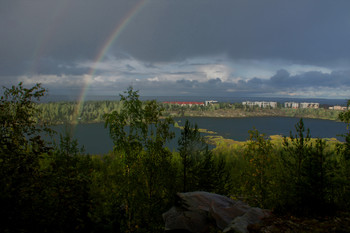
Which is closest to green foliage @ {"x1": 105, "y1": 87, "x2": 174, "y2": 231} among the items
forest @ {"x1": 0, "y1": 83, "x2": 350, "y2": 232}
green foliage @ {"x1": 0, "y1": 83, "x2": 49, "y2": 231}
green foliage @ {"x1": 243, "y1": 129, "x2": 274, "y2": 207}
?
forest @ {"x1": 0, "y1": 83, "x2": 350, "y2": 232}

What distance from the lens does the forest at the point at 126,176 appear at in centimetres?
Result: 430

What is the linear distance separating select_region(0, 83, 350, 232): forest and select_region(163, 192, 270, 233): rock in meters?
0.82

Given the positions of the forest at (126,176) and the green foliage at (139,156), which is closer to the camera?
the forest at (126,176)

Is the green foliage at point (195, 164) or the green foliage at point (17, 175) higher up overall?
the green foliage at point (17, 175)

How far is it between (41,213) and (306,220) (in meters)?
8.01

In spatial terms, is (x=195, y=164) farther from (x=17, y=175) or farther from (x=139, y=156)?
(x=17, y=175)

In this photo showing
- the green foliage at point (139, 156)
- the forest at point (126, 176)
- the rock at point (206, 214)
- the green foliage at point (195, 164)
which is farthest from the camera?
the green foliage at point (195, 164)

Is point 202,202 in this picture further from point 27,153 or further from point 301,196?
point 27,153

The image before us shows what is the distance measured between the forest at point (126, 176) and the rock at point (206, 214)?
816mm

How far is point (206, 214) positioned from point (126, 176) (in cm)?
373

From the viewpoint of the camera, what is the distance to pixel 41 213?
14.5ft

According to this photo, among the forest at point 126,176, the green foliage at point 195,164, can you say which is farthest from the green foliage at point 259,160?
the green foliage at point 195,164

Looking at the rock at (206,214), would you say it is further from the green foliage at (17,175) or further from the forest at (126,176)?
the green foliage at (17,175)

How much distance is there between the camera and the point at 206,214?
366 inches
